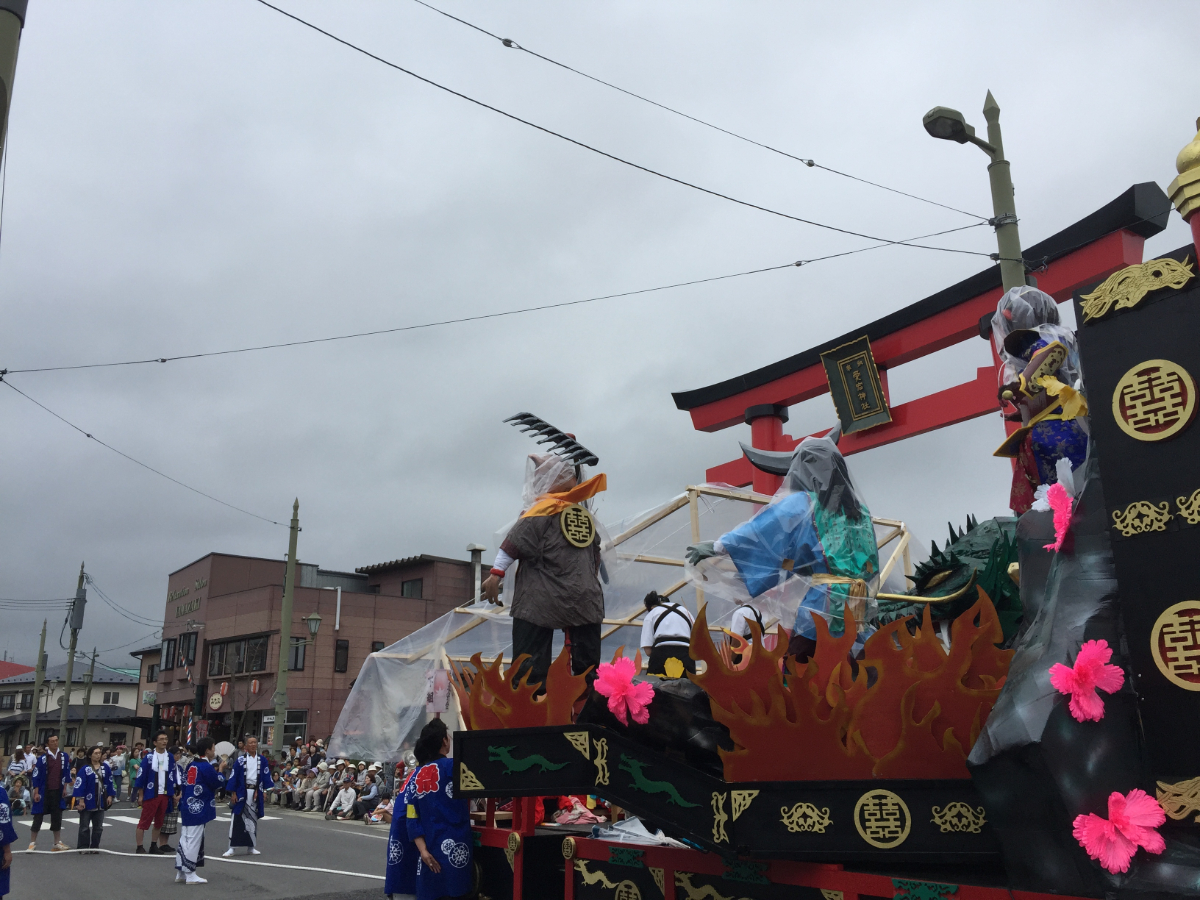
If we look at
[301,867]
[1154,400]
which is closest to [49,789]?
[301,867]

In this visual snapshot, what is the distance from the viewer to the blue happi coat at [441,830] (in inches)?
175

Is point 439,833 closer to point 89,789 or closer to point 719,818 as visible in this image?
point 719,818

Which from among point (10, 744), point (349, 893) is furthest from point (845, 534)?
point (10, 744)

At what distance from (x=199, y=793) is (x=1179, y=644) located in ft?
32.8

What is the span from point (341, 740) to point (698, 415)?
23.0ft

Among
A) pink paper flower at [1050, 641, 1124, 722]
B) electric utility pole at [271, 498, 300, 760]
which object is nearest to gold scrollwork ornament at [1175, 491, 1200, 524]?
pink paper flower at [1050, 641, 1124, 722]

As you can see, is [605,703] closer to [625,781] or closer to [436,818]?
[625,781]

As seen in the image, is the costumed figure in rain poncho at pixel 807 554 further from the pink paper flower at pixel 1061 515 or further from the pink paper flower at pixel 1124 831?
the pink paper flower at pixel 1124 831

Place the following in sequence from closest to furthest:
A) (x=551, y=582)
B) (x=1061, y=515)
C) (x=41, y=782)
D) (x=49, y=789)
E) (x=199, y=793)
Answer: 1. (x=1061, y=515)
2. (x=551, y=582)
3. (x=199, y=793)
4. (x=49, y=789)
5. (x=41, y=782)

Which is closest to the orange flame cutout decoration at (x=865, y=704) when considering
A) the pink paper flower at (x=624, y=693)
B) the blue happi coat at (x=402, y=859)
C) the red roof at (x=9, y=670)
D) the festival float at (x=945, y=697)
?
the festival float at (x=945, y=697)

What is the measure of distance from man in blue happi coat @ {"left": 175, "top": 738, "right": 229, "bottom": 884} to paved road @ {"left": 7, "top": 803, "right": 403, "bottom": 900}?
19 cm

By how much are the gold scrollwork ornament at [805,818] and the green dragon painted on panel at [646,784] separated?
1.31ft

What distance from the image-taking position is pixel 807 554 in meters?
4.34

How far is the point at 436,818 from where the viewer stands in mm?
4598
